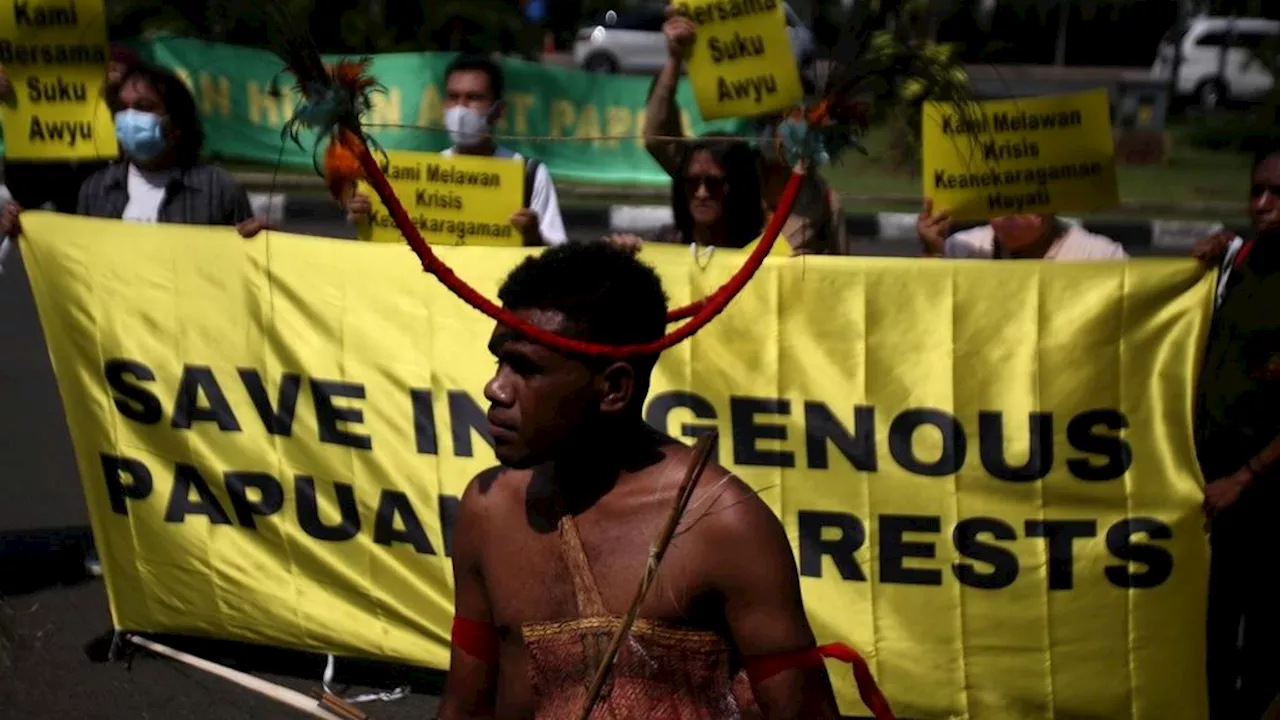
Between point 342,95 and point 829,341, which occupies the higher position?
point 342,95

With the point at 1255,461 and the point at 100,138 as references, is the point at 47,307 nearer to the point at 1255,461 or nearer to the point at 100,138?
Result: the point at 100,138

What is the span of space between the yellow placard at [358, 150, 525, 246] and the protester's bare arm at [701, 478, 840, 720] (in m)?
2.79

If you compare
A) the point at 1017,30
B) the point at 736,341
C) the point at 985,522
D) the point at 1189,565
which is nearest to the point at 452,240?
the point at 736,341

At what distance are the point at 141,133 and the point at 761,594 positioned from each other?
3588 mm

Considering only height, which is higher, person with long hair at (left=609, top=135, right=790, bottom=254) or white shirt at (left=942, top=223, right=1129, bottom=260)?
person with long hair at (left=609, top=135, right=790, bottom=254)

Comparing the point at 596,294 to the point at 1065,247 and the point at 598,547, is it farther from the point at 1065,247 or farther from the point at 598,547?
the point at 1065,247

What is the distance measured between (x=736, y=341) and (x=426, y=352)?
32.3 inches

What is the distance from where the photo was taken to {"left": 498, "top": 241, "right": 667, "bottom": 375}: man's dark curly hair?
2414 mm

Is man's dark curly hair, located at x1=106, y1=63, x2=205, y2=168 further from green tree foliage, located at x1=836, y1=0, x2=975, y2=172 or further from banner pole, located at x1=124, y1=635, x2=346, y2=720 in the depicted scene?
green tree foliage, located at x1=836, y1=0, x2=975, y2=172

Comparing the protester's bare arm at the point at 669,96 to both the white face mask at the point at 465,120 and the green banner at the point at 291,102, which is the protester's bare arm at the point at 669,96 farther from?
the green banner at the point at 291,102

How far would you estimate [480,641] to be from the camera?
8.32 feet

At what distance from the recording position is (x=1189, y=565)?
13.9ft

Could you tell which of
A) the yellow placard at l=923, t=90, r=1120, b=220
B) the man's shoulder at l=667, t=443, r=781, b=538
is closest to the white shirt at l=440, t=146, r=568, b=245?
the yellow placard at l=923, t=90, r=1120, b=220

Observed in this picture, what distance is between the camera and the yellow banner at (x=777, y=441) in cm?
427
